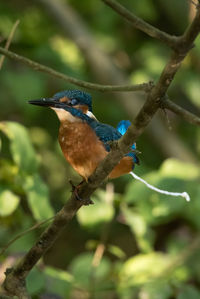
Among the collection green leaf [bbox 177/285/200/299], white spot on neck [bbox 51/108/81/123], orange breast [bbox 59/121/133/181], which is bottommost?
orange breast [bbox 59/121/133/181]

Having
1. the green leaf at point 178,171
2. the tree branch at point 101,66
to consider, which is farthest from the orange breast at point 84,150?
the tree branch at point 101,66

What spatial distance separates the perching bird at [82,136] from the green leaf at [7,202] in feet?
1.92

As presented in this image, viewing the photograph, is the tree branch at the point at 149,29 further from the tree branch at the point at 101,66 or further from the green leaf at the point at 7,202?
the tree branch at the point at 101,66

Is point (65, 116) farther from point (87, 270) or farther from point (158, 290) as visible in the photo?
point (87, 270)

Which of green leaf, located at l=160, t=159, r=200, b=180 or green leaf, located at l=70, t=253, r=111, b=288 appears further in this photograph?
green leaf, located at l=70, t=253, r=111, b=288

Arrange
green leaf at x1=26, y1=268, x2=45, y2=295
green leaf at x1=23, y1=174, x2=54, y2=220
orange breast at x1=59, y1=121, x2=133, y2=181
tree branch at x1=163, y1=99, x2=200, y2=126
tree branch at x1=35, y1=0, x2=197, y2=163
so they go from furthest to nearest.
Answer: tree branch at x1=35, y1=0, x2=197, y2=163 < green leaf at x1=23, y1=174, x2=54, y2=220 < green leaf at x1=26, y1=268, x2=45, y2=295 < orange breast at x1=59, y1=121, x2=133, y2=181 < tree branch at x1=163, y1=99, x2=200, y2=126

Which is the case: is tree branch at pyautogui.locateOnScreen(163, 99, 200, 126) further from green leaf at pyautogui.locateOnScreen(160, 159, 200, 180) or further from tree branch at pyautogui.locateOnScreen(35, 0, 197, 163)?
tree branch at pyautogui.locateOnScreen(35, 0, 197, 163)

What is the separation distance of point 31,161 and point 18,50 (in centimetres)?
151

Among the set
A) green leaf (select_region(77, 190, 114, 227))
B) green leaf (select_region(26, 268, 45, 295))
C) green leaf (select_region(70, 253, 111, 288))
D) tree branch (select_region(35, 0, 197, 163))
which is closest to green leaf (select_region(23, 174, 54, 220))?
green leaf (select_region(26, 268, 45, 295))

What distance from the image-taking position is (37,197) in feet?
7.73

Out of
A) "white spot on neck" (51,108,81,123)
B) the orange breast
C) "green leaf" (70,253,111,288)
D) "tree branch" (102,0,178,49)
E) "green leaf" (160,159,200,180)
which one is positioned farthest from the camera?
"green leaf" (70,253,111,288)

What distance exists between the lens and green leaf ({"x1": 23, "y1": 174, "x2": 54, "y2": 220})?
2.32m

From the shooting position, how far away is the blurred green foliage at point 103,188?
244 cm

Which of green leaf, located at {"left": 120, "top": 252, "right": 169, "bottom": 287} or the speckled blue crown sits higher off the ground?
green leaf, located at {"left": 120, "top": 252, "right": 169, "bottom": 287}
